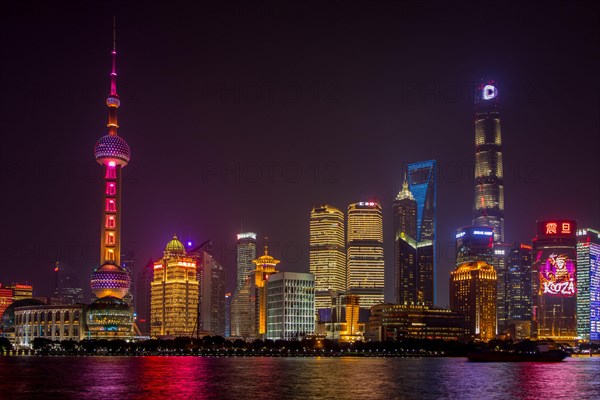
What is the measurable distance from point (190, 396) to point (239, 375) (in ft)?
167

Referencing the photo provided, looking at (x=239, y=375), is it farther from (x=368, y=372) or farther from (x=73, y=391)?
(x=73, y=391)

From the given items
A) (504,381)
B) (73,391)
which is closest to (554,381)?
(504,381)

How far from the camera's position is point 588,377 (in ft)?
606

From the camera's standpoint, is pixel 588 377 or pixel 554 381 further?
pixel 588 377

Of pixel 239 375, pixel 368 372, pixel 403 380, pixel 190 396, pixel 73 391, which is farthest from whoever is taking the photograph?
pixel 368 372

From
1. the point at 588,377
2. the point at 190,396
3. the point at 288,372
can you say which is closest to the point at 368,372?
the point at 288,372

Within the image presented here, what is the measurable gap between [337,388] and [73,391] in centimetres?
3885

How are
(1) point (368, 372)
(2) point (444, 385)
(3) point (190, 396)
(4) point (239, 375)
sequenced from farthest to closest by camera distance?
1. (1) point (368, 372)
2. (4) point (239, 375)
3. (2) point (444, 385)
4. (3) point (190, 396)

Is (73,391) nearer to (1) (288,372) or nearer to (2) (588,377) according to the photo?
(1) (288,372)

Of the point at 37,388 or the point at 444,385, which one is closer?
the point at 37,388

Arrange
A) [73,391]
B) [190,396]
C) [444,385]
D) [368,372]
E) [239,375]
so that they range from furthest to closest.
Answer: [368,372], [239,375], [444,385], [73,391], [190,396]

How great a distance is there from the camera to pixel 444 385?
14812cm

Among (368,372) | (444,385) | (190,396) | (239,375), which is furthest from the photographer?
(368,372)

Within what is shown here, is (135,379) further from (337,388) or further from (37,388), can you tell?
(337,388)
